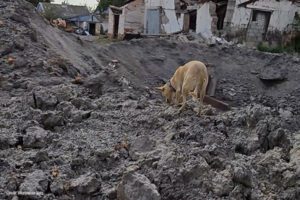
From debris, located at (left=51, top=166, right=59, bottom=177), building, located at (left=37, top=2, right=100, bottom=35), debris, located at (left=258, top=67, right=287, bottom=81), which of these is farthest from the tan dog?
building, located at (left=37, top=2, right=100, bottom=35)

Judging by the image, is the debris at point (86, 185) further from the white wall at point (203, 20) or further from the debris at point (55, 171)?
the white wall at point (203, 20)

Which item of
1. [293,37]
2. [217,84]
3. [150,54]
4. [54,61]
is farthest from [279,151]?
[293,37]

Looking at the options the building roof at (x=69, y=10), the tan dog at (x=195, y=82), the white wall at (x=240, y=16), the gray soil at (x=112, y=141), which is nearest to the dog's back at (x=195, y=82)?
the tan dog at (x=195, y=82)

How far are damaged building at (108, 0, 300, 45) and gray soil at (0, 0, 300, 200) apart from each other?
37.6ft

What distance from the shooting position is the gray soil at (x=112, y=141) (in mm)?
6043

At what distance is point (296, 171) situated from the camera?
666cm

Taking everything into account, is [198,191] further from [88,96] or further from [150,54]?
[150,54]

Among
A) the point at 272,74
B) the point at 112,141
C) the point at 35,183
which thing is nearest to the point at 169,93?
the point at 112,141

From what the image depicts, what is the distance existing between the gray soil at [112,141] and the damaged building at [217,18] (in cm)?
1146

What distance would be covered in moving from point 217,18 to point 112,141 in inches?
733

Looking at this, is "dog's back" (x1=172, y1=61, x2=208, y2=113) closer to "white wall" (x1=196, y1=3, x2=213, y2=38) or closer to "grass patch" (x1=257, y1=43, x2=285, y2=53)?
"grass patch" (x1=257, y1=43, x2=285, y2=53)

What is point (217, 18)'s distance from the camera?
25.5 metres

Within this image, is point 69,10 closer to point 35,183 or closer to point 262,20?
point 262,20

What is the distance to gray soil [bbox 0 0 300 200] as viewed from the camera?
6.04 metres
